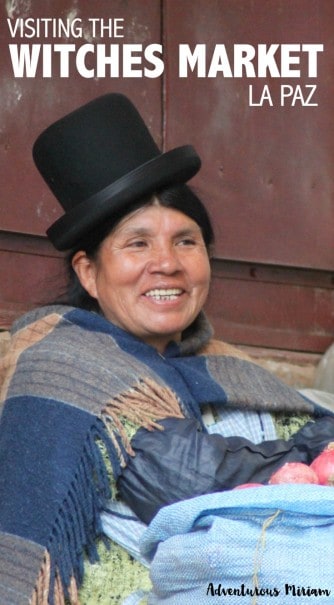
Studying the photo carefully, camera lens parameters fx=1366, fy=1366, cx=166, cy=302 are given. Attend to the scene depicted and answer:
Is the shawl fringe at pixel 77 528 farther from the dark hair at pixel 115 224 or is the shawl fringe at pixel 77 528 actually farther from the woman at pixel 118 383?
the dark hair at pixel 115 224

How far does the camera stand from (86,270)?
394cm

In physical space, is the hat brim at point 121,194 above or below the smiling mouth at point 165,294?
above

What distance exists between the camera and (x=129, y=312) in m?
3.82

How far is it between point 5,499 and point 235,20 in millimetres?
2907

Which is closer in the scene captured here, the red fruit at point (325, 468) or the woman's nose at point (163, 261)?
the red fruit at point (325, 468)

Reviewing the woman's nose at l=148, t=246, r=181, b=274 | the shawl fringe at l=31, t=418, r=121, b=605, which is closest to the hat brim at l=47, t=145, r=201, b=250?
the woman's nose at l=148, t=246, r=181, b=274

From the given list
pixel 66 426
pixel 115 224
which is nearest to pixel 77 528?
pixel 66 426

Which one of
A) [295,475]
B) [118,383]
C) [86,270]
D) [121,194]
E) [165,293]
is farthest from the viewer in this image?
[86,270]

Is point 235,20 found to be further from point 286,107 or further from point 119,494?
point 119,494

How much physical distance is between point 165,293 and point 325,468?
853 mm

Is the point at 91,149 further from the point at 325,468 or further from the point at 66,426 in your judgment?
the point at 325,468

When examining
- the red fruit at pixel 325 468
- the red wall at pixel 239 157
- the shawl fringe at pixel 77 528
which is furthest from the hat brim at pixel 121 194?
the red wall at pixel 239 157

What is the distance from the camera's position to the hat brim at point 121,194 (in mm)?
3723

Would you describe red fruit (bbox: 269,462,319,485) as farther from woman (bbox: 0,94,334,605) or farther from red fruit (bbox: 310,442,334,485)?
woman (bbox: 0,94,334,605)
